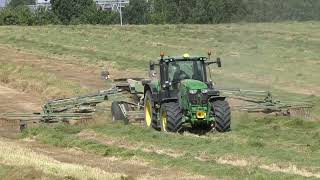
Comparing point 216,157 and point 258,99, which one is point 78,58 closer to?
point 258,99

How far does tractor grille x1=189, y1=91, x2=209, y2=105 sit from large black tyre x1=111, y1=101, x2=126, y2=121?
3785mm

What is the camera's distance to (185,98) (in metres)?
17.8

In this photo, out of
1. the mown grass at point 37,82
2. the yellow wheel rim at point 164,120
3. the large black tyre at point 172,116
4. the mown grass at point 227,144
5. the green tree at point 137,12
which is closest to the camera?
the mown grass at point 227,144

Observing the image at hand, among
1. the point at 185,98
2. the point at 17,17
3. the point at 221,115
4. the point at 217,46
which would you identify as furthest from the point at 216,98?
the point at 17,17

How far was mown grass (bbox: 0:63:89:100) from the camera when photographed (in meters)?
29.7

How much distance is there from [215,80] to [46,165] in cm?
1980

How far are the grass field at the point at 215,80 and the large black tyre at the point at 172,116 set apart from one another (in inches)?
15.3

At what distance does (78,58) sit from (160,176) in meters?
28.0

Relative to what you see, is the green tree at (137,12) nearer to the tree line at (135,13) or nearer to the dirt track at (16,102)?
the tree line at (135,13)

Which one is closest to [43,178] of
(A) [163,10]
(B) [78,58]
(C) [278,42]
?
(B) [78,58]

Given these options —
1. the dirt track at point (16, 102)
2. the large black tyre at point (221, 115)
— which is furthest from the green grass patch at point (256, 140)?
the dirt track at point (16, 102)

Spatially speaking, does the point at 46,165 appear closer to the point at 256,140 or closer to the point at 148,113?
the point at 256,140

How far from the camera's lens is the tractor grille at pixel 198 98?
17.5 meters

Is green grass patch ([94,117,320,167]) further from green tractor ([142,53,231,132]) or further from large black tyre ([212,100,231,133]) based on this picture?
green tractor ([142,53,231,132])
